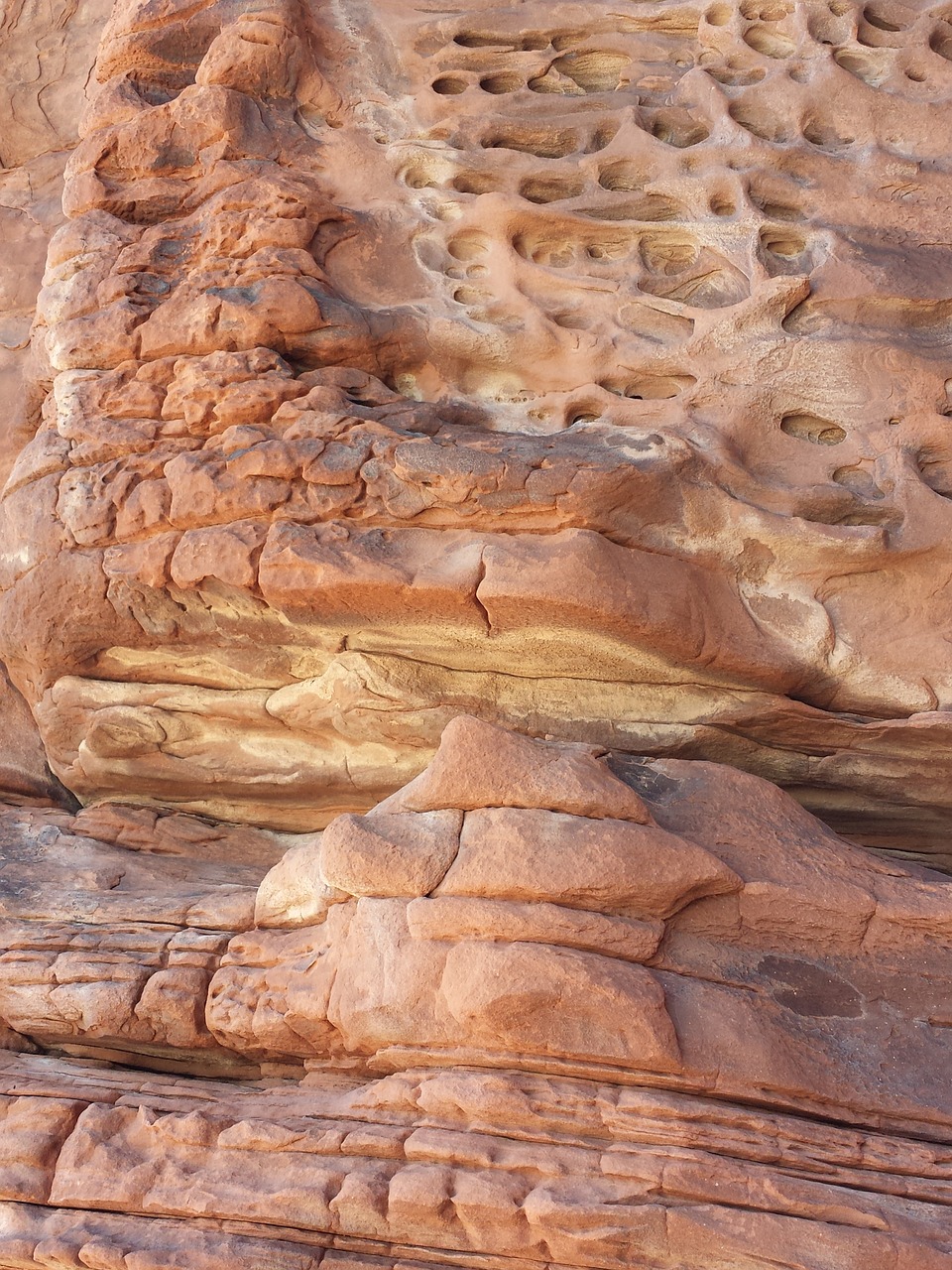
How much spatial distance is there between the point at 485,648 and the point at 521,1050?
5.43ft

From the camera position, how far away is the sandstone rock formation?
144 inches

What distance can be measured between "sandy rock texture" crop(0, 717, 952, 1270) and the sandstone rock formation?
0.02m

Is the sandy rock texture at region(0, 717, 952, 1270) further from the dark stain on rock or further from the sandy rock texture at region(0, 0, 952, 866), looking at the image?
the sandy rock texture at region(0, 0, 952, 866)

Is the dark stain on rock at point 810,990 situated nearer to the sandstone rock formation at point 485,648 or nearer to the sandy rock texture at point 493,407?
the sandstone rock formation at point 485,648

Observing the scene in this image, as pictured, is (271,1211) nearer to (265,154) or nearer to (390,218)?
(390,218)

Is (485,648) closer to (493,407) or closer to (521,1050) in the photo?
(493,407)

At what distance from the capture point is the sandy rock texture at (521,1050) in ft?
11.3

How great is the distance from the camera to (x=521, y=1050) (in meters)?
3.70

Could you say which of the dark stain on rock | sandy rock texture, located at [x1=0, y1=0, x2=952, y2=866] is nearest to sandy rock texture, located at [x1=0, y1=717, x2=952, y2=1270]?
the dark stain on rock

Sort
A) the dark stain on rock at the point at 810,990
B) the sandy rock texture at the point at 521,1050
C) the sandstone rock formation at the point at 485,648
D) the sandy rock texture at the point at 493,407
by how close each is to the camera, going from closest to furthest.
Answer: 1. the sandy rock texture at the point at 521,1050
2. the sandstone rock formation at the point at 485,648
3. the dark stain on rock at the point at 810,990
4. the sandy rock texture at the point at 493,407

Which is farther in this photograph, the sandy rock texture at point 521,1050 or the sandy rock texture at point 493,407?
the sandy rock texture at point 493,407

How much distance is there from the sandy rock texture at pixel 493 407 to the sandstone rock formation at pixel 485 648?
0.02 metres

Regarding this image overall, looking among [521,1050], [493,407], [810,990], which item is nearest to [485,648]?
[493,407]

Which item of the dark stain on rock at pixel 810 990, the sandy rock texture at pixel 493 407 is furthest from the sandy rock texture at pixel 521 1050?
the sandy rock texture at pixel 493 407
